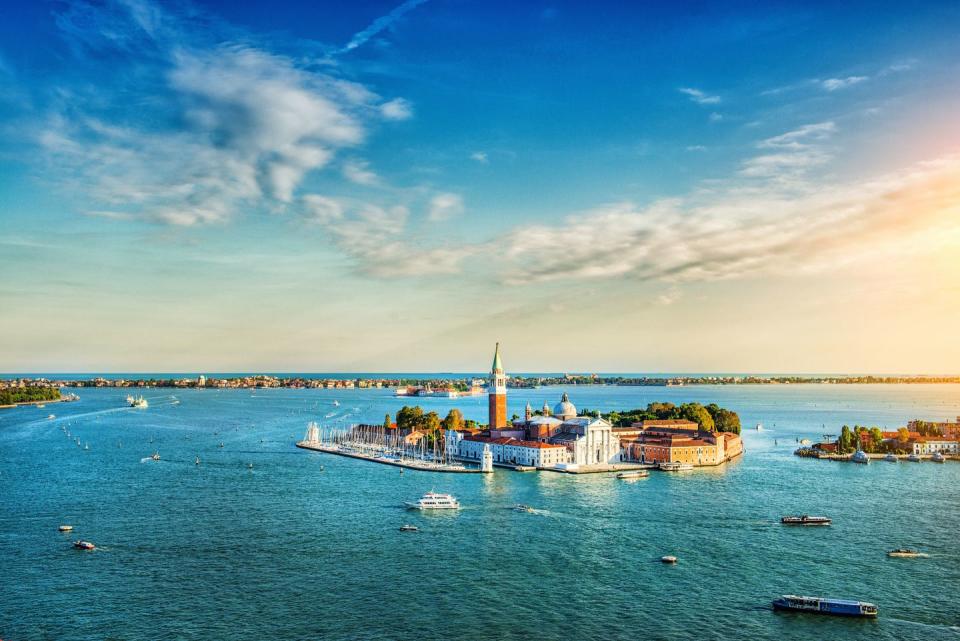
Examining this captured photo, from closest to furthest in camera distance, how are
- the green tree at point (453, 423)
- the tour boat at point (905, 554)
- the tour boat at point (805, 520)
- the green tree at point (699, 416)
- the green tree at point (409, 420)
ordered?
the tour boat at point (905, 554) → the tour boat at point (805, 520) → the green tree at point (453, 423) → the green tree at point (409, 420) → the green tree at point (699, 416)

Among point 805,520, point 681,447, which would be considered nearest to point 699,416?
point 681,447

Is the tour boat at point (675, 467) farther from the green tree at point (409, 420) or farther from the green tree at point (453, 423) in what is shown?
the green tree at point (409, 420)

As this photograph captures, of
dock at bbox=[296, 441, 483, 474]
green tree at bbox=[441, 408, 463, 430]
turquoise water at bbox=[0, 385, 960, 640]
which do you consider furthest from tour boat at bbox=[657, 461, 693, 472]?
green tree at bbox=[441, 408, 463, 430]

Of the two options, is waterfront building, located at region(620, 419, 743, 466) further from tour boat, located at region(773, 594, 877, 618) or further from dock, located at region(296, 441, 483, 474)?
tour boat, located at region(773, 594, 877, 618)

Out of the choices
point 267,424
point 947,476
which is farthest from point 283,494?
point 267,424

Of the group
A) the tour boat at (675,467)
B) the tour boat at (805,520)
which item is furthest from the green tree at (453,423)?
the tour boat at (805,520)

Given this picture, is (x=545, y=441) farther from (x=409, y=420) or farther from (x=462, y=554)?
(x=462, y=554)
